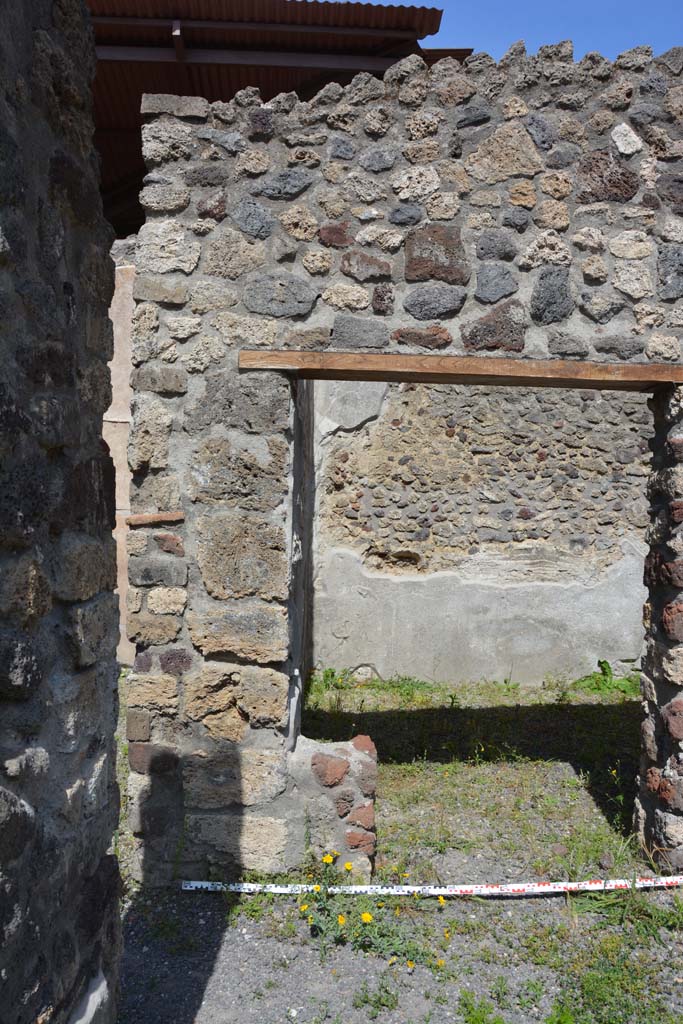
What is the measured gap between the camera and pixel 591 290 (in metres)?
3.24

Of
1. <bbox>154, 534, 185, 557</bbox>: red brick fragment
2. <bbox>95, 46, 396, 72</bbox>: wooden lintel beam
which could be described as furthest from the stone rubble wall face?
<bbox>154, 534, 185, 557</bbox>: red brick fragment

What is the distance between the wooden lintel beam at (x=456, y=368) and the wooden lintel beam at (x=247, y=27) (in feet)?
8.98

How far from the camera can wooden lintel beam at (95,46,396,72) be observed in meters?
4.95

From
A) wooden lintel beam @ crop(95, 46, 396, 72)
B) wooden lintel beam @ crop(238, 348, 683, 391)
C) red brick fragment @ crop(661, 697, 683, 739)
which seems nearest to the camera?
wooden lintel beam @ crop(238, 348, 683, 391)

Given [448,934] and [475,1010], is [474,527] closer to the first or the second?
[448,934]

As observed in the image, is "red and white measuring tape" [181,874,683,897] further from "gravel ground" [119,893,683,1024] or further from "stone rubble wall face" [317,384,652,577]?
"stone rubble wall face" [317,384,652,577]

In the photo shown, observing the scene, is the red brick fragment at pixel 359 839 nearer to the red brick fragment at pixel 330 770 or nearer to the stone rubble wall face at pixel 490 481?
the red brick fragment at pixel 330 770

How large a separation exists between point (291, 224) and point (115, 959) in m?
2.68

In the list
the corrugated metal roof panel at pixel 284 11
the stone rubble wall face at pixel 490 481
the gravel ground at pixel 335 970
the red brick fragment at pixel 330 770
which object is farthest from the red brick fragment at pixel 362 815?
the corrugated metal roof panel at pixel 284 11

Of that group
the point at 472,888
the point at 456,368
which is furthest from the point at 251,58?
the point at 472,888

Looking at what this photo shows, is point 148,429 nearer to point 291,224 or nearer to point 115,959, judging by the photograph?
point 291,224

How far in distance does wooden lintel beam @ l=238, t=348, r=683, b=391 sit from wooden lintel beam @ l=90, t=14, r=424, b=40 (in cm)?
274

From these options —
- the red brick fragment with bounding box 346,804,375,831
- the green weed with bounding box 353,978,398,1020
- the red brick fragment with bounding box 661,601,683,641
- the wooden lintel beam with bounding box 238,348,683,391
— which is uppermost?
the wooden lintel beam with bounding box 238,348,683,391

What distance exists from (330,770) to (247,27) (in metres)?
→ 4.35
